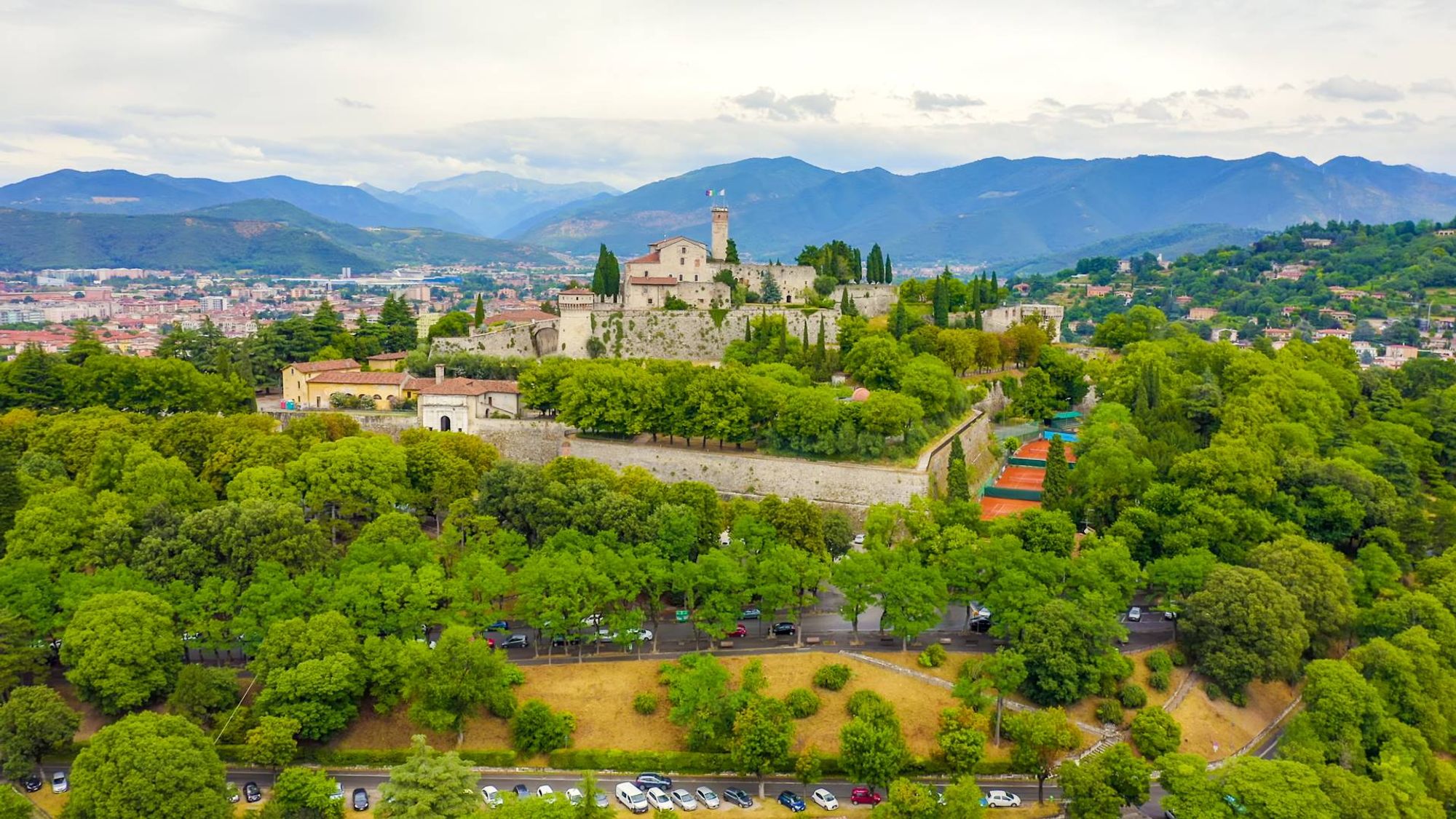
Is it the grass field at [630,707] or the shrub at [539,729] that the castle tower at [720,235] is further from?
the shrub at [539,729]

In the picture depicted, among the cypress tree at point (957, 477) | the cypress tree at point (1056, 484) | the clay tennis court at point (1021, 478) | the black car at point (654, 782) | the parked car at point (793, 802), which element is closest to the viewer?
the parked car at point (793, 802)

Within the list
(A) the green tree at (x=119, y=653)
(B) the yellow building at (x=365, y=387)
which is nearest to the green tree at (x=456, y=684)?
(A) the green tree at (x=119, y=653)

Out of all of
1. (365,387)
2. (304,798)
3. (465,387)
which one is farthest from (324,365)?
(304,798)

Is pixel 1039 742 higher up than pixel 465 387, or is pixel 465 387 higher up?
pixel 465 387

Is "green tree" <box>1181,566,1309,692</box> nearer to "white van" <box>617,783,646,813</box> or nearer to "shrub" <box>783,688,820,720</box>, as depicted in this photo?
"shrub" <box>783,688,820,720</box>

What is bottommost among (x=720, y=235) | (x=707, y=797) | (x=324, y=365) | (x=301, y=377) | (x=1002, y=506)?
(x=707, y=797)

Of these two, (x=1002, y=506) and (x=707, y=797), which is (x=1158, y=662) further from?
(x=707, y=797)

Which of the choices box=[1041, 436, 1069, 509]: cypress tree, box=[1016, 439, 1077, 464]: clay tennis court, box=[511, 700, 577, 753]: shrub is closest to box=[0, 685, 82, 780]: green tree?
box=[511, 700, 577, 753]: shrub
